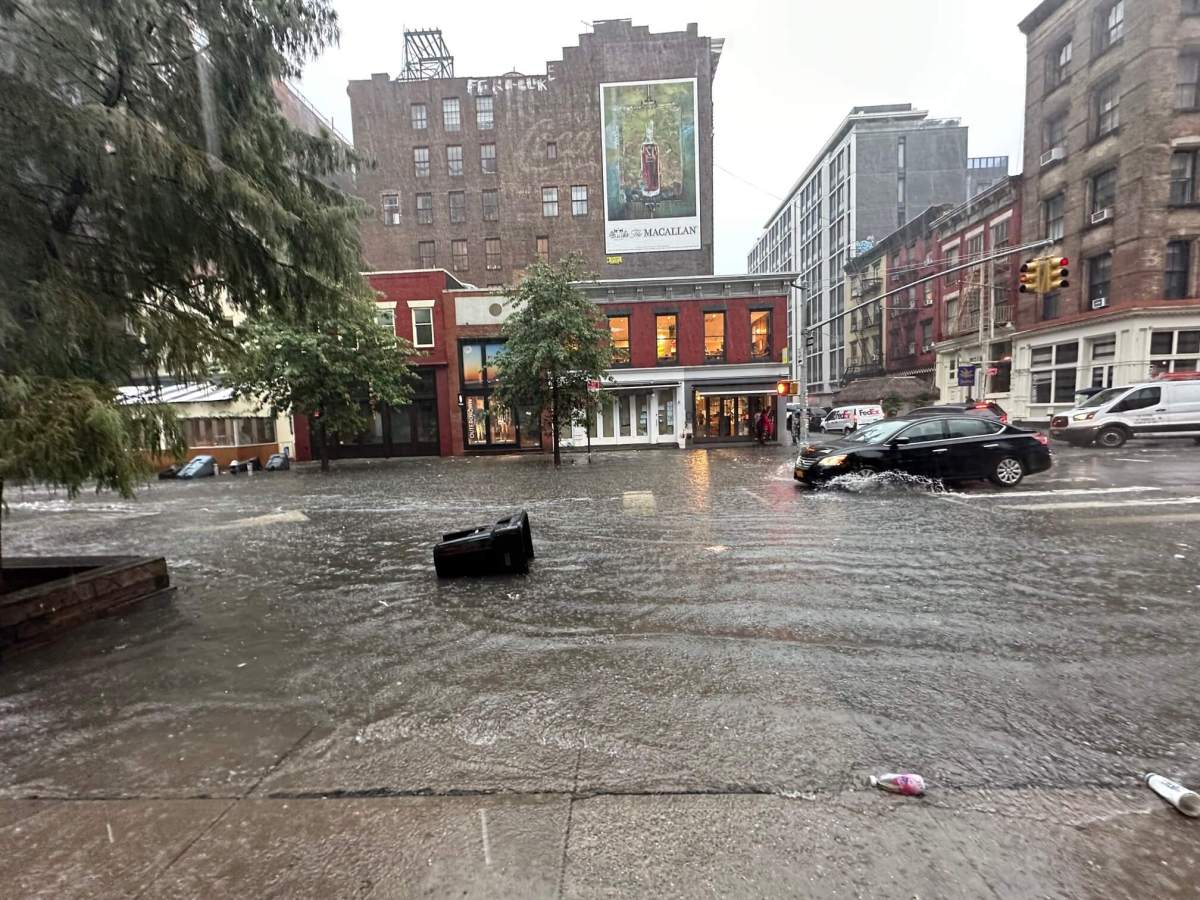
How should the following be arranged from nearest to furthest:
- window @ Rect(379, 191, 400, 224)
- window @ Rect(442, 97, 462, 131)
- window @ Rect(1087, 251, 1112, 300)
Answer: window @ Rect(1087, 251, 1112, 300) < window @ Rect(442, 97, 462, 131) < window @ Rect(379, 191, 400, 224)

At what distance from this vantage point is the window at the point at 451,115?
38.7m

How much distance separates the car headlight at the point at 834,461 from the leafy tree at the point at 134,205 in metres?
9.56

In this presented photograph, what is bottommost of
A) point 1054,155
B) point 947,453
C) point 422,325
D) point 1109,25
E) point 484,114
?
point 947,453

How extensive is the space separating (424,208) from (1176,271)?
3974 centimetres

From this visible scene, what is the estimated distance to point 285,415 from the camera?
85.6 feet

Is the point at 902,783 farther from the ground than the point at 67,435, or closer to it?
closer to it

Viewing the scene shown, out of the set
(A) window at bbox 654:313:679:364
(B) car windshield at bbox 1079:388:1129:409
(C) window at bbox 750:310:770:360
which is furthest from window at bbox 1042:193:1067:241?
(A) window at bbox 654:313:679:364

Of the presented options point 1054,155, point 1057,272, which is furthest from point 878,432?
point 1054,155

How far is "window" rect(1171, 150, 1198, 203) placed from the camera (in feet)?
78.7

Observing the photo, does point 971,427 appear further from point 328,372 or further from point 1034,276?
point 328,372

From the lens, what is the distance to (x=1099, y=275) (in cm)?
2641

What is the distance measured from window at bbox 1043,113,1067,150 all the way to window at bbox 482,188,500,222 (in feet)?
100

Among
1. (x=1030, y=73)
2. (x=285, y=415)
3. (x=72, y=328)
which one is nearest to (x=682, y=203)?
(x=1030, y=73)

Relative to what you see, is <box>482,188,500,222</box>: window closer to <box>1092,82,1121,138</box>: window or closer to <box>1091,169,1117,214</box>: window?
<box>1092,82,1121,138</box>: window
